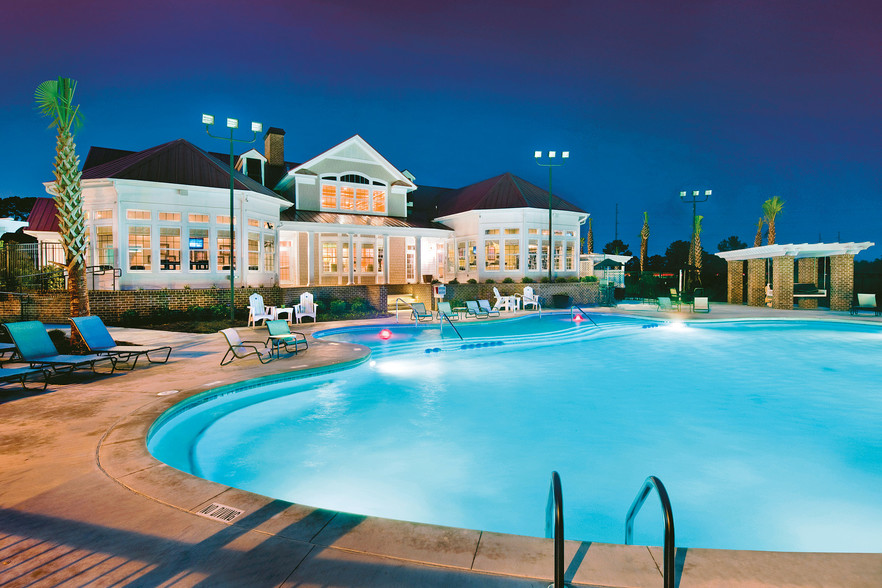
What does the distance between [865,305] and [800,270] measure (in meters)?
5.17

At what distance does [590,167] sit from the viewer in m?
110

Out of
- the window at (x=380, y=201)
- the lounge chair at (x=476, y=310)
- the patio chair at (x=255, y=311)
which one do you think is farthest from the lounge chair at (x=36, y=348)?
the window at (x=380, y=201)

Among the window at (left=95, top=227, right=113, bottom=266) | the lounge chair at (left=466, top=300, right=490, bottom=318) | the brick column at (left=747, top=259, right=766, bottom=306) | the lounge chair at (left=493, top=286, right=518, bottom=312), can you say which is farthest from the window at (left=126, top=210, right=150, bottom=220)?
the brick column at (left=747, top=259, right=766, bottom=306)

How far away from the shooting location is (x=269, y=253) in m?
20.0

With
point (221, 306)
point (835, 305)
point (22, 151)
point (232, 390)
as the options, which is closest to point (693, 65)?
point (835, 305)

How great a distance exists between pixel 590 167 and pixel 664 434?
114 m

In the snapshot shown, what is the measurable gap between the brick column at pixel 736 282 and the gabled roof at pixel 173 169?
26582 millimetres

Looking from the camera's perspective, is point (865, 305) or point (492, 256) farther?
point (492, 256)

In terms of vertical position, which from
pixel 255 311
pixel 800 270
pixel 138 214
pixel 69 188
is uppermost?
pixel 138 214

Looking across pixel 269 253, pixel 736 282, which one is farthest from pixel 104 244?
pixel 736 282

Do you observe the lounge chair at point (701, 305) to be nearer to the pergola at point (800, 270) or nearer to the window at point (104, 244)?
the pergola at point (800, 270)

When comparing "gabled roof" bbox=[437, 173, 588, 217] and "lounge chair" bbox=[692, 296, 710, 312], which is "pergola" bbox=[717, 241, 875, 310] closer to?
"lounge chair" bbox=[692, 296, 710, 312]

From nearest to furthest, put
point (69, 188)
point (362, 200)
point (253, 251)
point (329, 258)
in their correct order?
point (69, 188) < point (253, 251) < point (329, 258) < point (362, 200)

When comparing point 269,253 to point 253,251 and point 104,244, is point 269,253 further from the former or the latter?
point 104,244
